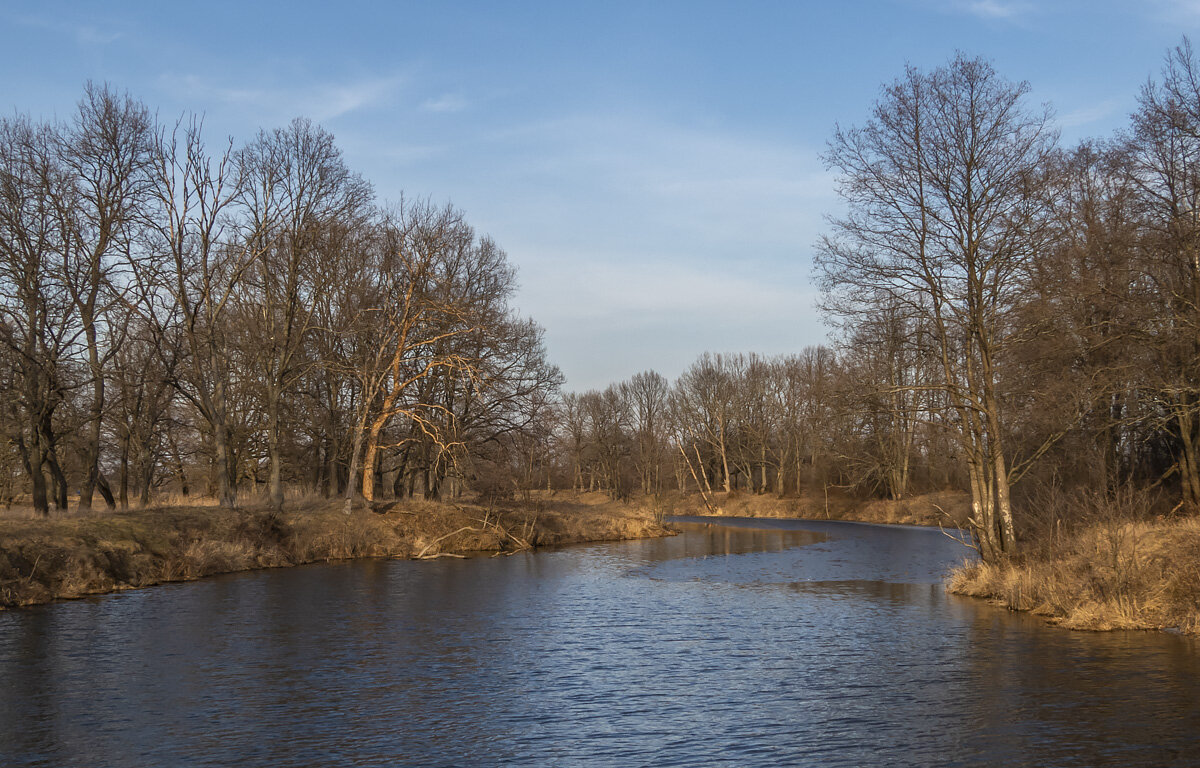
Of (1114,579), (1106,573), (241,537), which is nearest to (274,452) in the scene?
(241,537)

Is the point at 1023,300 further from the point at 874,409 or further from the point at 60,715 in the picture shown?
the point at 60,715

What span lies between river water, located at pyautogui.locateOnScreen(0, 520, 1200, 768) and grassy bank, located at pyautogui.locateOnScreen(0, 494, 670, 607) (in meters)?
1.41

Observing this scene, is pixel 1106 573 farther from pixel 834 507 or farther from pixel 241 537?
pixel 834 507

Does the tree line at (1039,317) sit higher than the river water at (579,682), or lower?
higher

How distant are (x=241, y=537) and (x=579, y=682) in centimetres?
1993

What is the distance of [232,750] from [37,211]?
25.9 metres

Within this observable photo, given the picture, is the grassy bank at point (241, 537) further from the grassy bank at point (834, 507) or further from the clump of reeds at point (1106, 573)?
the clump of reeds at point (1106, 573)

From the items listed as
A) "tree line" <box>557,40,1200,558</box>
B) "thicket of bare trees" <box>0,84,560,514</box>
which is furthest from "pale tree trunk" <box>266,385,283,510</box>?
"tree line" <box>557,40,1200,558</box>

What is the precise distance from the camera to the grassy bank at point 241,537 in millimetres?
22141

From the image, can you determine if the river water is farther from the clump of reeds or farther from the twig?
the twig

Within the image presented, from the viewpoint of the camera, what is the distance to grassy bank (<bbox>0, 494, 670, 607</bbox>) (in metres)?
22.1

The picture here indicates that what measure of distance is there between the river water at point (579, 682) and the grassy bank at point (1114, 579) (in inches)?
22.6

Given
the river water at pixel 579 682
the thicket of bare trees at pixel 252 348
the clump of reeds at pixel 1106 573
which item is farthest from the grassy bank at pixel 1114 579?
the thicket of bare trees at pixel 252 348

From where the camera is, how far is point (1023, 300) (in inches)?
871
